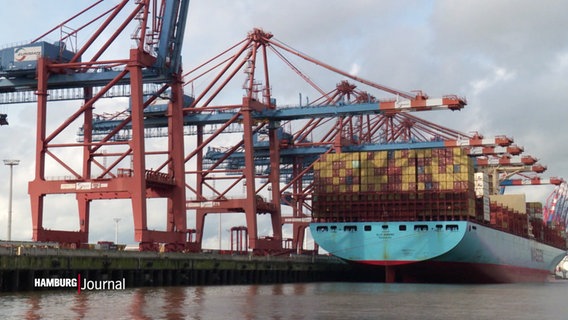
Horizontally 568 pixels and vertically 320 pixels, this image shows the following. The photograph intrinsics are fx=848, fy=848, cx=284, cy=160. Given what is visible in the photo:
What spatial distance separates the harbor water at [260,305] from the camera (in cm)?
2946

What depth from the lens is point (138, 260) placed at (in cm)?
4662

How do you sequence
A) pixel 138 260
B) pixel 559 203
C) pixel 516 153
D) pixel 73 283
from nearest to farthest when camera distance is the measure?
pixel 73 283, pixel 138 260, pixel 516 153, pixel 559 203

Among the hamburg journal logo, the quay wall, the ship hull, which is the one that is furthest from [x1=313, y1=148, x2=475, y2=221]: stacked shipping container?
the hamburg journal logo

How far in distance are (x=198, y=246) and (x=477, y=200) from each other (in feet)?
73.9

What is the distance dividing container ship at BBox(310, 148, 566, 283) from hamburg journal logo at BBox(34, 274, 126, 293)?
23106 millimetres

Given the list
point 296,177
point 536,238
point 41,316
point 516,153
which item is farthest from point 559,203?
point 41,316

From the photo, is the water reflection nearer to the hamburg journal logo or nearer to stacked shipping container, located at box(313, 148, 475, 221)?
the hamburg journal logo

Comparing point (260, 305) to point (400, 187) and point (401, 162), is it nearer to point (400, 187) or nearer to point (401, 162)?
point (400, 187)

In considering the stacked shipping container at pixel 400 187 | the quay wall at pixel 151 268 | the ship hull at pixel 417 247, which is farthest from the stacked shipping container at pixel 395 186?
the quay wall at pixel 151 268

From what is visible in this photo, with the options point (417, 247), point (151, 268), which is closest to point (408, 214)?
point (417, 247)

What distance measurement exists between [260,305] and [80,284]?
11815mm

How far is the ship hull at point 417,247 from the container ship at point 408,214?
0.07m

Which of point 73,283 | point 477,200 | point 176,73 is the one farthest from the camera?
point 477,200

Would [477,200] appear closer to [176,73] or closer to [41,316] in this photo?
[176,73]
